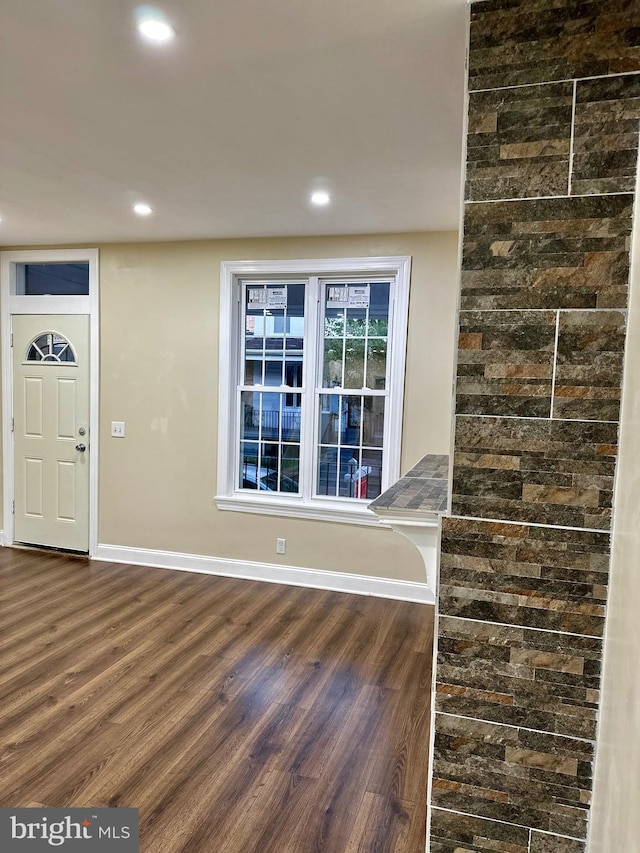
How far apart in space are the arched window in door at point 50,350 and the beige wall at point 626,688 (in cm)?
444

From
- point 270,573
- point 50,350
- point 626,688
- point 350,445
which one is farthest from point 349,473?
point 626,688

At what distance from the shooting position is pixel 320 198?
2.98m

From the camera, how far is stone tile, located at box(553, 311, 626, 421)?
116 cm

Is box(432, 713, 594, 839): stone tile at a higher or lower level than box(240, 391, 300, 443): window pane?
lower

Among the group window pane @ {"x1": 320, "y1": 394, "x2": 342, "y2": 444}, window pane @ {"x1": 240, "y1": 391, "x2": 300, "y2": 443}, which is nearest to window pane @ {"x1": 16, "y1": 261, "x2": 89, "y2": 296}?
window pane @ {"x1": 240, "y1": 391, "x2": 300, "y2": 443}

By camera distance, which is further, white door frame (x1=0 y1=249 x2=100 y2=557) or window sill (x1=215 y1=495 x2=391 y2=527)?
white door frame (x1=0 y1=249 x2=100 y2=557)

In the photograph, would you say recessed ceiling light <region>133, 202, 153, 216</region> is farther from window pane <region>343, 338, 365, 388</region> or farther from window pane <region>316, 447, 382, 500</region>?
window pane <region>316, 447, 382, 500</region>

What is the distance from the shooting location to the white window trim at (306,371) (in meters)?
3.77

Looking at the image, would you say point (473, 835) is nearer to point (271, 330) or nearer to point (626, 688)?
point (626, 688)

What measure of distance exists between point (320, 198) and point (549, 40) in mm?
1916

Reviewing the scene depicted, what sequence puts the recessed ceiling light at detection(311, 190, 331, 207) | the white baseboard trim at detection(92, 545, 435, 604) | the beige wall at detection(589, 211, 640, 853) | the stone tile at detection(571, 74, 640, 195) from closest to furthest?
1. the beige wall at detection(589, 211, 640, 853)
2. the stone tile at detection(571, 74, 640, 195)
3. the recessed ceiling light at detection(311, 190, 331, 207)
4. the white baseboard trim at detection(92, 545, 435, 604)

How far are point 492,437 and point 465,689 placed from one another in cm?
59

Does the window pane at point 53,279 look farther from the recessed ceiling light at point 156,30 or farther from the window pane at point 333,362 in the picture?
the recessed ceiling light at point 156,30

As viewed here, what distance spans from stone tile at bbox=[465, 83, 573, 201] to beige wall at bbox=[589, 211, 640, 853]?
39 centimetres
